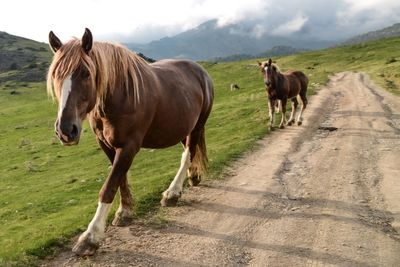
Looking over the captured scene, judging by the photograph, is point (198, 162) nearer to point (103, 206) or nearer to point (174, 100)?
point (174, 100)

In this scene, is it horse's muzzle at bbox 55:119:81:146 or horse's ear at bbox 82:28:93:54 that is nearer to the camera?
horse's muzzle at bbox 55:119:81:146

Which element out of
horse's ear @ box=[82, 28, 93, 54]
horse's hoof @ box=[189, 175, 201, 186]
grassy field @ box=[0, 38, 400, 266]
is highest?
horse's ear @ box=[82, 28, 93, 54]

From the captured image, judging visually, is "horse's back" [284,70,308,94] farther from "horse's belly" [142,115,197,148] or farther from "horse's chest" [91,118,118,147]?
"horse's chest" [91,118,118,147]

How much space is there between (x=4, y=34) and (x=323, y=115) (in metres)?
155

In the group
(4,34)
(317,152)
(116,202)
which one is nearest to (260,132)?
(317,152)

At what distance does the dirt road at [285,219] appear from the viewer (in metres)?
6.39

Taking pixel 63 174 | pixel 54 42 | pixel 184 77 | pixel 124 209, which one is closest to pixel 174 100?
pixel 184 77

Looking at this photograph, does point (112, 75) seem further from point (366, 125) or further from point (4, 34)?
point (4, 34)

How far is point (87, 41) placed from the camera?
18.6 feet

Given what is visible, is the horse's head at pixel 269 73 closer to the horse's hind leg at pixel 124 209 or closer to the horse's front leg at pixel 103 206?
the horse's hind leg at pixel 124 209

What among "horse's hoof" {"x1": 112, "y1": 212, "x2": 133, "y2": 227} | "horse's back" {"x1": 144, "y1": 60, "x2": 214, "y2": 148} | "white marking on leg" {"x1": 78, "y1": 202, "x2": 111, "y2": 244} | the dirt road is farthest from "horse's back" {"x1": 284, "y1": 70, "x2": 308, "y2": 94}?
"white marking on leg" {"x1": 78, "y1": 202, "x2": 111, "y2": 244}

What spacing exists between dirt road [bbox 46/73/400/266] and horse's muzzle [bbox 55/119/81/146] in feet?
6.58

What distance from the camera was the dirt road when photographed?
21.0 ft

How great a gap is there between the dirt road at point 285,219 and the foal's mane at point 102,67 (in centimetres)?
245
